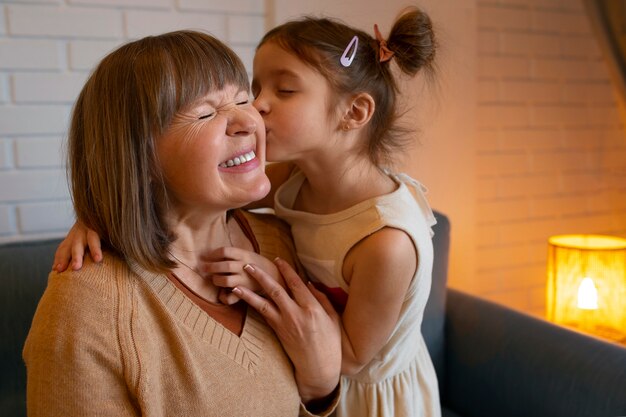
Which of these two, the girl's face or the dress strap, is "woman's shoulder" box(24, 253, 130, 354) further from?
the dress strap

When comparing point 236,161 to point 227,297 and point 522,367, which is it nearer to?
Answer: point 227,297

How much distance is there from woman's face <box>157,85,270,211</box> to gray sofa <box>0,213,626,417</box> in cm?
58

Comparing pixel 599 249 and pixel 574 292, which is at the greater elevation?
pixel 599 249

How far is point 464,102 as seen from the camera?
226 cm

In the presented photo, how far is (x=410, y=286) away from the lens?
125 cm

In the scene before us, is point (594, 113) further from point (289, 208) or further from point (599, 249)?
point (289, 208)

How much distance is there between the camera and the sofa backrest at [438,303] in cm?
186

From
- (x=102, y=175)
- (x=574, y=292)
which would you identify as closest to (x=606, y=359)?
(x=574, y=292)

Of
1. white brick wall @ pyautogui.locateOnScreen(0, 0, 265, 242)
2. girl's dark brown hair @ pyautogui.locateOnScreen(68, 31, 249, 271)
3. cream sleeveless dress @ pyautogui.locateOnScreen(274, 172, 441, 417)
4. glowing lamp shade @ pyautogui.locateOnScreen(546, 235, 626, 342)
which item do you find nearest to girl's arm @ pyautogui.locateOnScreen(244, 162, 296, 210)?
cream sleeveless dress @ pyautogui.locateOnScreen(274, 172, 441, 417)

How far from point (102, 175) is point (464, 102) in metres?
1.55

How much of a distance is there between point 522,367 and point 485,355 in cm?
13

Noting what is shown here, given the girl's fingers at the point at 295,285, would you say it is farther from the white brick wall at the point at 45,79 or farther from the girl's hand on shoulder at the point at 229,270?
the white brick wall at the point at 45,79

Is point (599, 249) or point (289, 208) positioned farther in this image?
point (599, 249)

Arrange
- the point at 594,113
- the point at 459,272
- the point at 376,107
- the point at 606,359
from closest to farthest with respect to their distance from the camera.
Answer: the point at 376,107 → the point at 606,359 → the point at 459,272 → the point at 594,113
